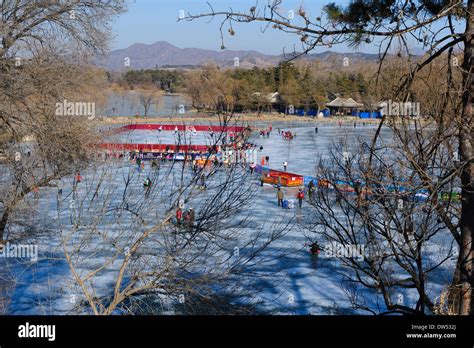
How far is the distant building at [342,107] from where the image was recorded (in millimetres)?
49356

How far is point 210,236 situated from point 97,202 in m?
1.18

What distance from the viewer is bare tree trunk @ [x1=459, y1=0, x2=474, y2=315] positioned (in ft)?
13.8

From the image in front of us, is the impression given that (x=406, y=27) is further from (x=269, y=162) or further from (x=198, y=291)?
(x=269, y=162)

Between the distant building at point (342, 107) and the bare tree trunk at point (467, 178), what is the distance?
4362cm

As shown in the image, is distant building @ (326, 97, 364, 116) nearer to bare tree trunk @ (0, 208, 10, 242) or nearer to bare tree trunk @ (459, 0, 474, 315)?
bare tree trunk @ (0, 208, 10, 242)

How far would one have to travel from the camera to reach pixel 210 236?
4.86m

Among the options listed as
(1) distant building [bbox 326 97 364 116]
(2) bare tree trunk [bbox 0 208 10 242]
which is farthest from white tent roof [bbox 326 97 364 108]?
(2) bare tree trunk [bbox 0 208 10 242]

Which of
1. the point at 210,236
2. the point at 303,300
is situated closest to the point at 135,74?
the point at 303,300

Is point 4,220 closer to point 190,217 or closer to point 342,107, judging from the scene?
point 190,217

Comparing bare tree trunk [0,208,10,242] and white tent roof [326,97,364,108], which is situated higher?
white tent roof [326,97,364,108]

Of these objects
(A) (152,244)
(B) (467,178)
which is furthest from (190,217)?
(B) (467,178)

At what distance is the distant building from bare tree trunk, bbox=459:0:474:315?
43619 mm

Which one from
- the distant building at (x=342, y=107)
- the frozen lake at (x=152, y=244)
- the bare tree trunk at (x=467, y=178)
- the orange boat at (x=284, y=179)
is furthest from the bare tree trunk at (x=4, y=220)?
the distant building at (x=342, y=107)
